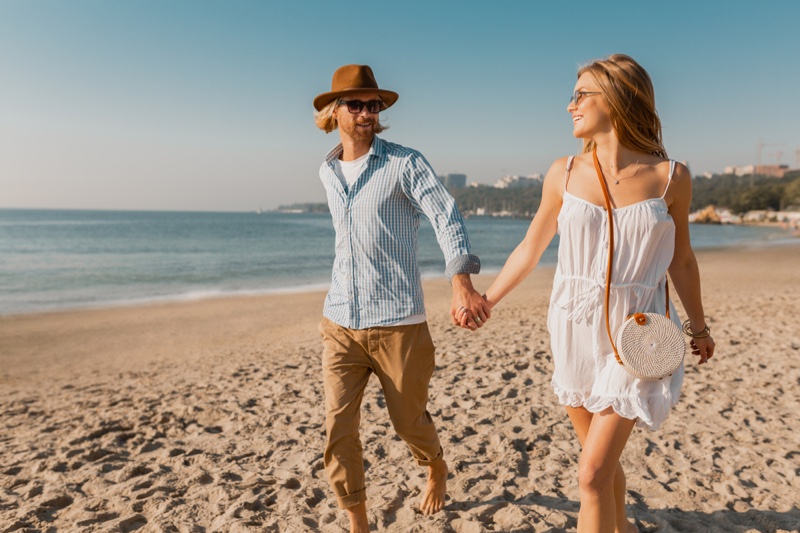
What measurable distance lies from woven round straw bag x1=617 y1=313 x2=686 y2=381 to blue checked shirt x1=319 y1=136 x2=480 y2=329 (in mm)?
856

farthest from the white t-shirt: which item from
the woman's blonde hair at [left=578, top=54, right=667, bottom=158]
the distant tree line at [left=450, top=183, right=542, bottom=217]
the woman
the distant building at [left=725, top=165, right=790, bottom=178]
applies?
the distant building at [left=725, top=165, right=790, bottom=178]

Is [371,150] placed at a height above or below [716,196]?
below

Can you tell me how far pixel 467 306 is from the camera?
94.6 inches

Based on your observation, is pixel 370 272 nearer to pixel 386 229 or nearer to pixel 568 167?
pixel 386 229

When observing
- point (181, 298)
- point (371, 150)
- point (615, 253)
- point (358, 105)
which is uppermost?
point (358, 105)

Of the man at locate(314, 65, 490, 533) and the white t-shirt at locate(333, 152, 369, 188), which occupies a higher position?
the white t-shirt at locate(333, 152, 369, 188)

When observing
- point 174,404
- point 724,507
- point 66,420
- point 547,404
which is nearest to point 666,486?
point 724,507

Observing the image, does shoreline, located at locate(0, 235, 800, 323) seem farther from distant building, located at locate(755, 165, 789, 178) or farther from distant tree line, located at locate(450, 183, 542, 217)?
distant building, located at locate(755, 165, 789, 178)

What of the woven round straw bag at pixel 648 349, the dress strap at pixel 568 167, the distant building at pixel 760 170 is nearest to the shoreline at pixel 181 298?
the dress strap at pixel 568 167

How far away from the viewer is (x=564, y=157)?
7.59 feet

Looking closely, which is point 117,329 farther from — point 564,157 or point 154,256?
point 154,256

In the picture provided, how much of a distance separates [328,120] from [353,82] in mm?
254

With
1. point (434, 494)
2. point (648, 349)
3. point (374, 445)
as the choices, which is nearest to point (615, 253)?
point (648, 349)

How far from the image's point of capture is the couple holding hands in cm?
209
